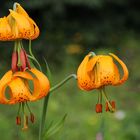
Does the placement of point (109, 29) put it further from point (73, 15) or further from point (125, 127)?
point (125, 127)

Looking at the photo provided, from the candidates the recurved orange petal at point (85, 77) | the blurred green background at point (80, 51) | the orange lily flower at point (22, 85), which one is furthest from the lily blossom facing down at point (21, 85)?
the blurred green background at point (80, 51)

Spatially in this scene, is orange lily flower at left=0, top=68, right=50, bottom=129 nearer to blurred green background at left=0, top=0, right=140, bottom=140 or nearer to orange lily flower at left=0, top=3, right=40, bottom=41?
orange lily flower at left=0, top=3, right=40, bottom=41

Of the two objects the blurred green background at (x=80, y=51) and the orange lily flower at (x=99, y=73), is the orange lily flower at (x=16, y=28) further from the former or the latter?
the blurred green background at (x=80, y=51)

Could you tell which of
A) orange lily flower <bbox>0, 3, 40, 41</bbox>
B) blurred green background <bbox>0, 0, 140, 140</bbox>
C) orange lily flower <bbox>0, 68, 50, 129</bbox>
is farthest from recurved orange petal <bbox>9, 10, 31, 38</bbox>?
blurred green background <bbox>0, 0, 140, 140</bbox>

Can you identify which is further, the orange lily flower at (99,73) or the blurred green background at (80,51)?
the blurred green background at (80,51)

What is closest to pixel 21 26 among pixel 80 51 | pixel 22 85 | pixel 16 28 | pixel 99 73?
pixel 16 28

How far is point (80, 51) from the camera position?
6.43 meters

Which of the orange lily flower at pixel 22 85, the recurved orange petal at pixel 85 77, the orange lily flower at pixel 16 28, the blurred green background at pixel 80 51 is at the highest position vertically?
the blurred green background at pixel 80 51

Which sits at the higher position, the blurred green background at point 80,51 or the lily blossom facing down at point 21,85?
the blurred green background at point 80,51

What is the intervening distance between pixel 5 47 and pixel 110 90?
52.0 inches

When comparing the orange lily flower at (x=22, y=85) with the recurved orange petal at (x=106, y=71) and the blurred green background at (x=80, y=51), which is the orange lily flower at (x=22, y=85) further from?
the blurred green background at (x=80, y=51)

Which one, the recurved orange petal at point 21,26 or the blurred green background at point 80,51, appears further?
the blurred green background at point 80,51

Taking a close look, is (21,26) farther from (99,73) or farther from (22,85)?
(99,73)

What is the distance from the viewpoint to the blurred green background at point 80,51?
3.90m
